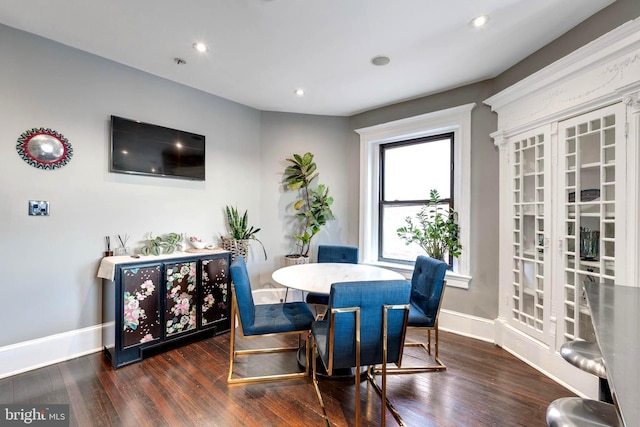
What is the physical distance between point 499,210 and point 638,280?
1245 mm

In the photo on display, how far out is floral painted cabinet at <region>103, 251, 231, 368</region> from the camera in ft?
8.14

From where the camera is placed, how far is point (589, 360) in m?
1.09

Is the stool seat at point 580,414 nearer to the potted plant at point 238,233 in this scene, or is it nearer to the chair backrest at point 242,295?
the chair backrest at point 242,295

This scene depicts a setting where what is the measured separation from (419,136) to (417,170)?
0.45 m

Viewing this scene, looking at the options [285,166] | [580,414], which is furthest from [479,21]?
[285,166]

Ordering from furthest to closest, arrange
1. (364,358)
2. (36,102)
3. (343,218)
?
(343,218) < (36,102) < (364,358)

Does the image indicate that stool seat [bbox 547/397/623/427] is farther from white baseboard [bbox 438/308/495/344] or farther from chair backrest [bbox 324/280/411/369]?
white baseboard [bbox 438/308/495/344]

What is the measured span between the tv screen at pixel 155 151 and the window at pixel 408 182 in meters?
2.51

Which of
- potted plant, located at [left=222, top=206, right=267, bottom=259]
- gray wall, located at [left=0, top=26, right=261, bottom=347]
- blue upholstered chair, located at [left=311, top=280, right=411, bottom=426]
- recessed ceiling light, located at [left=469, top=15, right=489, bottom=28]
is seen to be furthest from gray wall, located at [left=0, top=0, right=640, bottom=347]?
blue upholstered chair, located at [left=311, top=280, right=411, bottom=426]

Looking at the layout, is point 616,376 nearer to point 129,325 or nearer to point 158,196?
point 129,325

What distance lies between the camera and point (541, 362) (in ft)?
8.14

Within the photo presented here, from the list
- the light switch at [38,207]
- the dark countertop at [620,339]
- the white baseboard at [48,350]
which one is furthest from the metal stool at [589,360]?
the light switch at [38,207]

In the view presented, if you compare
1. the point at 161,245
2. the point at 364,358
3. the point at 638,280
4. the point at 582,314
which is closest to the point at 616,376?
the point at 364,358

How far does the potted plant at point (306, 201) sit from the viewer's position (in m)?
3.97
